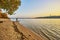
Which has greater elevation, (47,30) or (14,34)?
(14,34)

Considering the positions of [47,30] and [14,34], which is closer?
[14,34]

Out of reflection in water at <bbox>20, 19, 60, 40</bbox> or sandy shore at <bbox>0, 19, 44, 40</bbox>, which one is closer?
sandy shore at <bbox>0, 19, 44, 40</bbox>

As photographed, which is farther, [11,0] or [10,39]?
[11,0]

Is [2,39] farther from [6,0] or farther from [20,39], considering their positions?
[6,0]

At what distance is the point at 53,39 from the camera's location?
25.8 m

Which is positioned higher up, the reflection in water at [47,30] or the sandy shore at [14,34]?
the sandy shore at [14,34]

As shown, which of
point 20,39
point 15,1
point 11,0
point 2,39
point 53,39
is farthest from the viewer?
point 15,1

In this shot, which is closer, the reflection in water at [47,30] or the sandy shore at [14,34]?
the sandy shore at [14,34]

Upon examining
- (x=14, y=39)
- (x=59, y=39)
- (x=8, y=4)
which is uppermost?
(x=8, y=4)

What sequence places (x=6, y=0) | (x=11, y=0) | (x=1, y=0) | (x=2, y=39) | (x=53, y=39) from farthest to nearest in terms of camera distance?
(x=11, y=0) < (x=6, y=0) < (x=1, y=0) < (x=53, y=39) < (x=2, y=39)

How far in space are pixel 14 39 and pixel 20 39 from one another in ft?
2.41

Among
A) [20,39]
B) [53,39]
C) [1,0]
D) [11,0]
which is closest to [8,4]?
[11,0]

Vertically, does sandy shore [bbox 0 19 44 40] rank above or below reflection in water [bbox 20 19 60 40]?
above

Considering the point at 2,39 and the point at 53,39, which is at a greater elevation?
the point at 2,39
